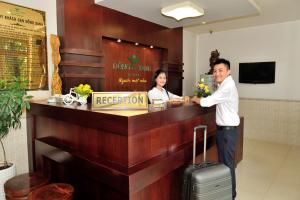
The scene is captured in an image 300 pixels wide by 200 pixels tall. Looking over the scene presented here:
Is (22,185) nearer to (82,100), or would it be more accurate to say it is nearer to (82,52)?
(82,100)

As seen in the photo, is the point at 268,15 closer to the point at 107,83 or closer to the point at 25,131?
the point at 107,83

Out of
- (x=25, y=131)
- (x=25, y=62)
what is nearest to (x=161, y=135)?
(x=25, y=131)

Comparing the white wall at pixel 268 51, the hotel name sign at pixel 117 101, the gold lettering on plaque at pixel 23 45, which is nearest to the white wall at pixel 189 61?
the white wall at pixel 268 51

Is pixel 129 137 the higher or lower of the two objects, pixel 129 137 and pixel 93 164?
the higher

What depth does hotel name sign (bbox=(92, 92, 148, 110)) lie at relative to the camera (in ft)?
6.57

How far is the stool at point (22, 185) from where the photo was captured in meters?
1.97

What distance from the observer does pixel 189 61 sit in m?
5.76

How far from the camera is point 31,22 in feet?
9.53

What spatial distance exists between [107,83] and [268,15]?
3.39 m

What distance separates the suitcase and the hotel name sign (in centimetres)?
73

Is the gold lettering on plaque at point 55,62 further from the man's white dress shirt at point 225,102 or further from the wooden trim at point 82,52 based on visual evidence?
the man's white dress shirt at point 225,102

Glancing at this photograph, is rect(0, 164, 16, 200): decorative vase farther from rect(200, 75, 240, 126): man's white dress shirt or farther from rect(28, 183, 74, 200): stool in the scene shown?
rect(200, 75, 240, 126): man's white dress shirt

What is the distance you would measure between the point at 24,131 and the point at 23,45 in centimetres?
110

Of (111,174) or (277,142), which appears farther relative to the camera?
(277,142)
